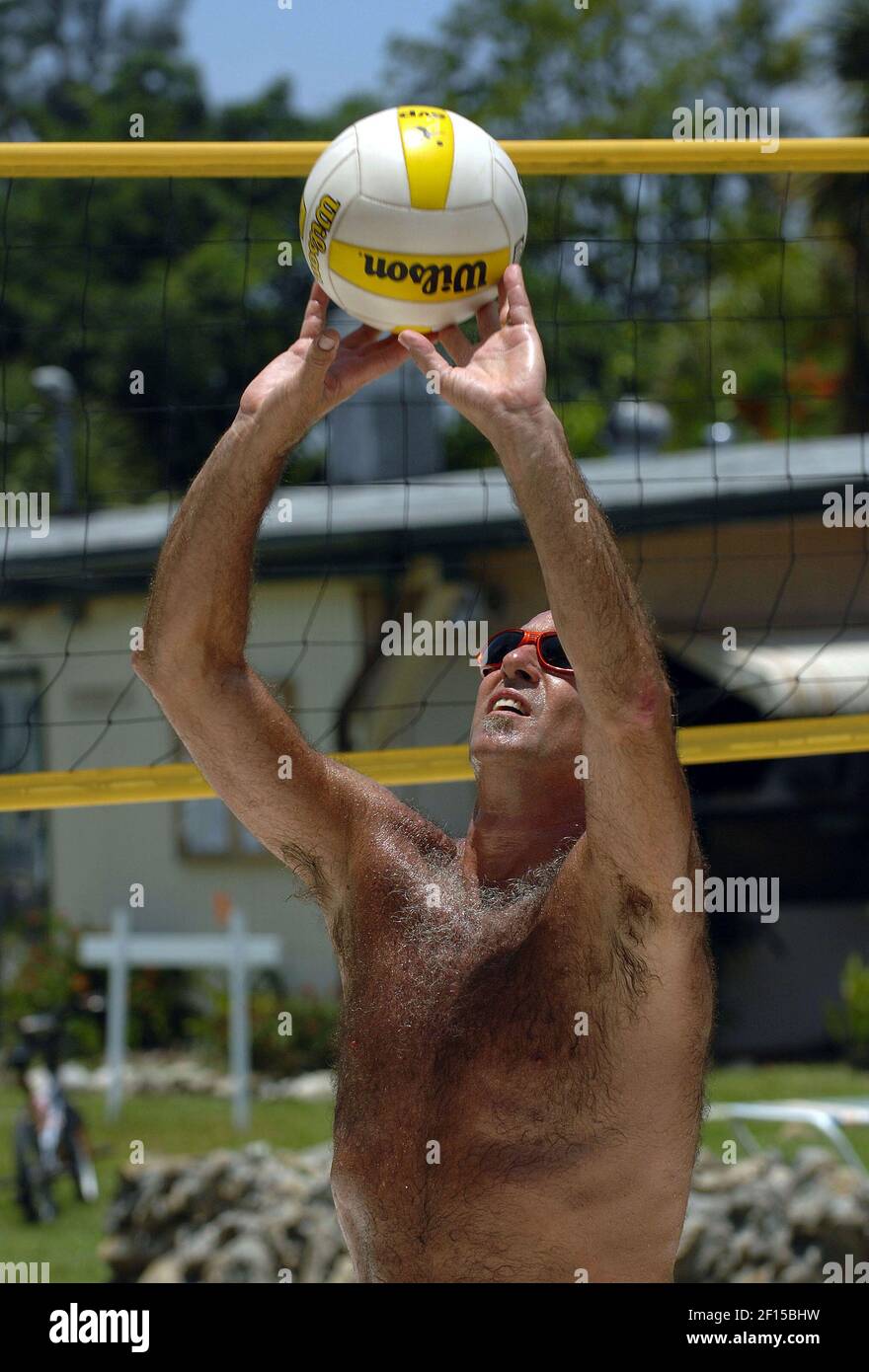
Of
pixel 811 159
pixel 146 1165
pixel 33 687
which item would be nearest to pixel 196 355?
pixel 33 687

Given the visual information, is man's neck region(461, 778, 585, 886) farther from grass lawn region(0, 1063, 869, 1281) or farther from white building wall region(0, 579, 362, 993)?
white building wall region(0, 579, 362, 993)

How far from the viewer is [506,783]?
9.19ft

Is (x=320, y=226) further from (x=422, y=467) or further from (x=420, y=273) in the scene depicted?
(x=422, y=467)

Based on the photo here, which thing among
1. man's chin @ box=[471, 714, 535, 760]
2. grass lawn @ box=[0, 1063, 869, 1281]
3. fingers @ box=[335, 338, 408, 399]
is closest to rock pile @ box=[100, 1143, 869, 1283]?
grass lawn @ box=[0, 1063, 869, 1281]

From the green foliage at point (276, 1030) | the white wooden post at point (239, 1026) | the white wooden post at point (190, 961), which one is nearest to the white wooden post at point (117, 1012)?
the white wooden post at point (190, 961)

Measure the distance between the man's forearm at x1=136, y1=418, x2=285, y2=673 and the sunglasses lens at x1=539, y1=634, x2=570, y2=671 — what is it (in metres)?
0.52

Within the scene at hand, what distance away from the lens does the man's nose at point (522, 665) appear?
285 cm

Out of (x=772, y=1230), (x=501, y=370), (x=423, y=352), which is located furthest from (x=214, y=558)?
(x=772, y=1230)

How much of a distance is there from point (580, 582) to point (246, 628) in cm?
73

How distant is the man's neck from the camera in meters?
2.81

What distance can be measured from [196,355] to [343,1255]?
1919 cm

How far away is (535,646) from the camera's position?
2.89m

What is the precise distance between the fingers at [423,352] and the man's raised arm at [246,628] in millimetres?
131
